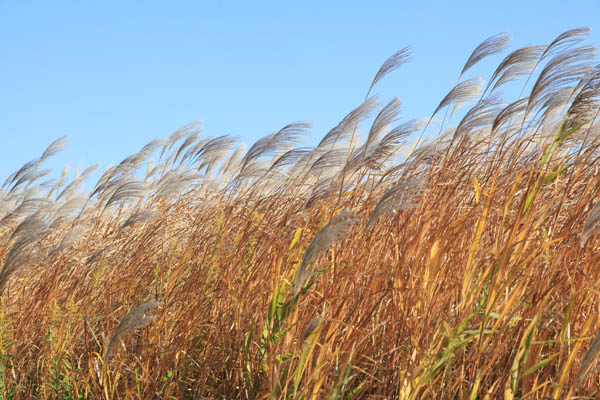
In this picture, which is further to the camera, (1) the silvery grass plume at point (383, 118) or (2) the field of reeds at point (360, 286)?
(1) the silvery grass plume at point (383, 118)

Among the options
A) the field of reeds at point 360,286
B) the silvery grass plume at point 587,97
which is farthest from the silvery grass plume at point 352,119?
the silvery grass plume at point 587,97

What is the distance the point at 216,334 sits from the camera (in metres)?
2.43

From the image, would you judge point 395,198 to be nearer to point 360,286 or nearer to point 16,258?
point 360,286

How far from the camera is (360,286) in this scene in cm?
216

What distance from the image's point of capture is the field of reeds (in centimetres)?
182

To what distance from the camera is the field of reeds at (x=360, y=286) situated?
182cm

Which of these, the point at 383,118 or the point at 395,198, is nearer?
the point at 395,198

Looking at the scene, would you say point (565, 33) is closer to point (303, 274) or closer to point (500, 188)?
point (500, 188)

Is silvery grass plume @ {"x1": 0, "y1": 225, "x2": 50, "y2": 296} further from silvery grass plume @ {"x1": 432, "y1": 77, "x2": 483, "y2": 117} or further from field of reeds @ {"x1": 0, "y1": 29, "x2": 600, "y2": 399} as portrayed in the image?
silvery grass plume @ {"x1": 432, "y1": 77, "x2": 483, "y2": 117}

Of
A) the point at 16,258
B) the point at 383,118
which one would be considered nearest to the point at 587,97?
the point at 383,118

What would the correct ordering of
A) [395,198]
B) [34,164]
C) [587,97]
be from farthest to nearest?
[34,164] → [587,97] → [395,198]

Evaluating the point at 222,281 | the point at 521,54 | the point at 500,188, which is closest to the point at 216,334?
the point at 222,281

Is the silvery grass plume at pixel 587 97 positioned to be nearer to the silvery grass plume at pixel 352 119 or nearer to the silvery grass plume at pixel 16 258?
the silvery grass plume at pixel 352 119

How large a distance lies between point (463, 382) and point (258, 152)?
5.80ft
